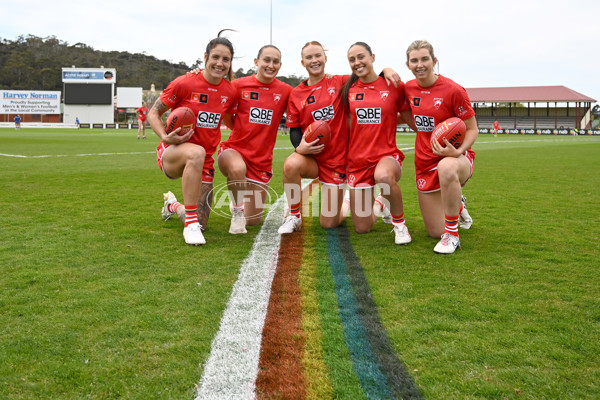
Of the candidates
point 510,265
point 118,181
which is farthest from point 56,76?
point 510,265

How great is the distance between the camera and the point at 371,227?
15.3 ft

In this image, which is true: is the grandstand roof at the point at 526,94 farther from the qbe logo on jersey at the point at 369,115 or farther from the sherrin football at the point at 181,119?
the sherrin football at the point at 181,119

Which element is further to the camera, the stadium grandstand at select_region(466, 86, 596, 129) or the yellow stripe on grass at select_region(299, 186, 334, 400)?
the stadium grandstand at select_region(466, 86, 596, 129)

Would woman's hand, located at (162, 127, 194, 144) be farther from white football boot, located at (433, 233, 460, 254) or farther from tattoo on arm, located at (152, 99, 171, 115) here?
white football boot, located at (433, 233, 460, 254)

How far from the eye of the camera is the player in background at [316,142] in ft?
14.9

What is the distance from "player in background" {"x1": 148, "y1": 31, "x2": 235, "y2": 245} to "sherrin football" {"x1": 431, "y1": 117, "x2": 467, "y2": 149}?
6.43 feet

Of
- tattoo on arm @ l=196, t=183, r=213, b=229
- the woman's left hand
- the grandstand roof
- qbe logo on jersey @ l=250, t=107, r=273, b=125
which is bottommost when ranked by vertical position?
tattoo on arm @ l=196, t=183, r=213, b=229

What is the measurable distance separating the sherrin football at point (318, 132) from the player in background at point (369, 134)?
282 mm

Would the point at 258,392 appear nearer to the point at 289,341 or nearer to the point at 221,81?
the point at 289,341

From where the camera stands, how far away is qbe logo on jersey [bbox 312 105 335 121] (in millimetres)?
4633

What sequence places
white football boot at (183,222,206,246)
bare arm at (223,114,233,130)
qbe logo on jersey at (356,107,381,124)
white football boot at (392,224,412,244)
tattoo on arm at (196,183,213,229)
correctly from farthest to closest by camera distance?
bare arm at (223,114,233,130) → tattoo on arm at (196,183,213,229) → qbe logo on jersey at (356,107,381,124) → white football boot at (392,224,412,244) → white football boot at (183,222,206,246)

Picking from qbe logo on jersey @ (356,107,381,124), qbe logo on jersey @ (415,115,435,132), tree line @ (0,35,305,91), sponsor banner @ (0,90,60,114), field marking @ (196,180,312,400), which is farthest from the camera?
tree line @ (0,35,305,91)

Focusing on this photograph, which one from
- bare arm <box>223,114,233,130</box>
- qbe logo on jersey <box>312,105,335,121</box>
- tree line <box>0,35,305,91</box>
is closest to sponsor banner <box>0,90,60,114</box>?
tree line <box>0,35,305,91</box>

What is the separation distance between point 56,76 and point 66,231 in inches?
3619
